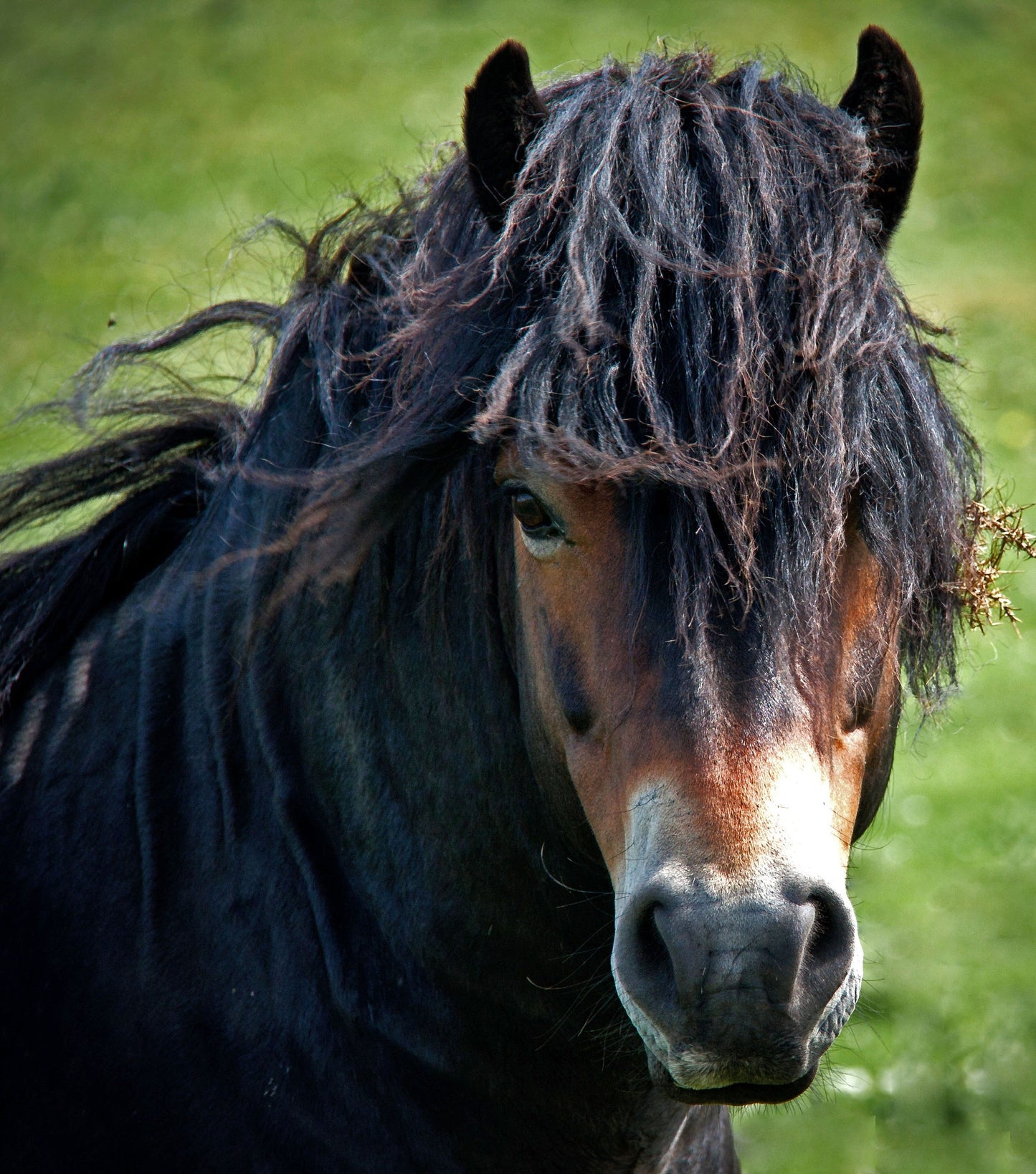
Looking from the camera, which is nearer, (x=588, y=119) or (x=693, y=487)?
(x=693, y=487)

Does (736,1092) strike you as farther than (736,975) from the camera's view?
Yes

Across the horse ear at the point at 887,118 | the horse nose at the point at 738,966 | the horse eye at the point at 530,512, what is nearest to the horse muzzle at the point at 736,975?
the horse nose at the point at 738,966

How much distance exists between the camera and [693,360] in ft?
5.43

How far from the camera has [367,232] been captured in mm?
2318

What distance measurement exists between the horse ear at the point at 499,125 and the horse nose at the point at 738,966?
116 cm

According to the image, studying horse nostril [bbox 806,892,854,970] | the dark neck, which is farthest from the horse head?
the dark neck

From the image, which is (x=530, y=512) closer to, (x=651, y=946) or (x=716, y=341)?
(x=716, y=341)

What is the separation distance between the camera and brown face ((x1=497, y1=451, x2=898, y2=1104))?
144 cm

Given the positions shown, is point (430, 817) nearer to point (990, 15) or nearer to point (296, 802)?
point (296, 802)

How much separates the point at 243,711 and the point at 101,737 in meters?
0.31

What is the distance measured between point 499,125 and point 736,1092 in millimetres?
1570

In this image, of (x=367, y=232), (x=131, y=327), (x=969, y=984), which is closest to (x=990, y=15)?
(x=131, y=327)

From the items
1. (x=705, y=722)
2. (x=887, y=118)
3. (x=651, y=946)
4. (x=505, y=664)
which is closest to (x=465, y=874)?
(x=505, y=664)

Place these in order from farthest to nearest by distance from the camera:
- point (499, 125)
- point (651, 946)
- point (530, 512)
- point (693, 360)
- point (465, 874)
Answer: point (465, 874) → point (499, 125) → point (530, 512) → point (693, 360) → point (651, 946)
